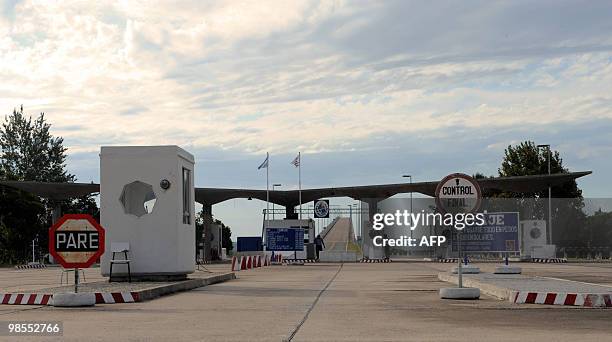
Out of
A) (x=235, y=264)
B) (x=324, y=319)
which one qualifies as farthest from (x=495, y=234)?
(x=324, y=319)

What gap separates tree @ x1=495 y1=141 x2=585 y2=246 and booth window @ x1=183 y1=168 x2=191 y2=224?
2311 inches

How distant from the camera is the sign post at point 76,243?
17.3m

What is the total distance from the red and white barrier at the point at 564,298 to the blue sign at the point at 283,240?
167 ft

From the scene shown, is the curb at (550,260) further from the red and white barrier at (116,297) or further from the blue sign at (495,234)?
the red and white barrier at (116,297)

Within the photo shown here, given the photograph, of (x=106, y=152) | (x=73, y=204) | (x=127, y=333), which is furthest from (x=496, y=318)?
(x=73, y=204)

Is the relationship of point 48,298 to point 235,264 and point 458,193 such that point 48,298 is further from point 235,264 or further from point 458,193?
point 235,264

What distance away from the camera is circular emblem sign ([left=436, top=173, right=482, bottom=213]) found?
18.6m

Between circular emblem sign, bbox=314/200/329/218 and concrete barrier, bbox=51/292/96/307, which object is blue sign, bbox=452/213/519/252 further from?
concrete barrier, bbox=51/292/96/307

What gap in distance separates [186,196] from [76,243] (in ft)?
31.4

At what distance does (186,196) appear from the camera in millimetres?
26922

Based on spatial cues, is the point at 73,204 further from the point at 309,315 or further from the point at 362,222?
the point at 309,315

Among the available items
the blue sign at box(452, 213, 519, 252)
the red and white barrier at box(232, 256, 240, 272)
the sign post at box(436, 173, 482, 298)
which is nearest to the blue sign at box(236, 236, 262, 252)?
the blue sign at box(452, 213, 519, 252)

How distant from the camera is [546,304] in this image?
1773 centimetres

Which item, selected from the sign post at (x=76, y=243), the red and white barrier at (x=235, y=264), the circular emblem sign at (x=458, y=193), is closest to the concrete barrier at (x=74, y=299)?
the sign post at (x=76, y=243)
